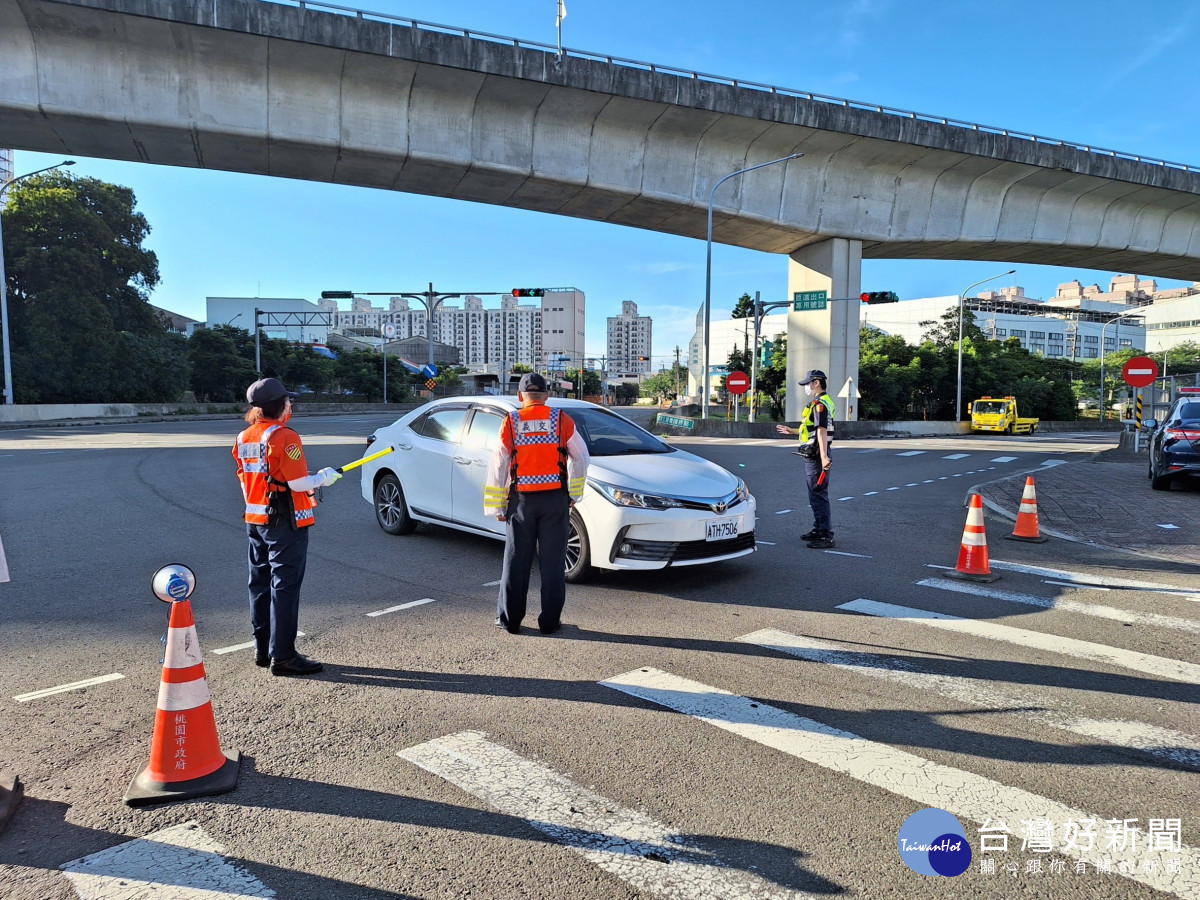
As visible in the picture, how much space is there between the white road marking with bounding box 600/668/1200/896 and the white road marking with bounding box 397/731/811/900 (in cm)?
91

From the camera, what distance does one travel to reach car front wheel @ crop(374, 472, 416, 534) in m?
8.48

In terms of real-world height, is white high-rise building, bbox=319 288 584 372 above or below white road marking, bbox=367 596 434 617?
above

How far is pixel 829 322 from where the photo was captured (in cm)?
3322

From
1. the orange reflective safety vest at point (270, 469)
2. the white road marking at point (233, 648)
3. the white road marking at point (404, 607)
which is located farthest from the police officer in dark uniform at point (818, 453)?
the white road marking at point (233, 648)

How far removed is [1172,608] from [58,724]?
24.8 feet

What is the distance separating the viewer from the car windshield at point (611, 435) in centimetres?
719

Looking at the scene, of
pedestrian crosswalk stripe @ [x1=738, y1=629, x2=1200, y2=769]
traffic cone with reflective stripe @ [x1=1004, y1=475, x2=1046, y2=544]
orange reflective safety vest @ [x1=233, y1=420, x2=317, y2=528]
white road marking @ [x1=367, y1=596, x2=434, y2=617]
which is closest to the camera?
pedestrian crosswalk stripe @ [x1=738, y1=629, x2=1200, y2=769]

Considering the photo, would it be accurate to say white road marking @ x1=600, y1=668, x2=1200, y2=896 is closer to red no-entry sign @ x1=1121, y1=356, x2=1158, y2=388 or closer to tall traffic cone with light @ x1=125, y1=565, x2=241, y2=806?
tall traffic cone with light @ x1=125, y1=565, x2=241, y2=806

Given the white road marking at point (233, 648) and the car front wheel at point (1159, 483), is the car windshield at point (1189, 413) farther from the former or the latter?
the white road marking at point (233, 648)

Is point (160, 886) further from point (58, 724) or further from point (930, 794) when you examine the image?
point (930, 794)

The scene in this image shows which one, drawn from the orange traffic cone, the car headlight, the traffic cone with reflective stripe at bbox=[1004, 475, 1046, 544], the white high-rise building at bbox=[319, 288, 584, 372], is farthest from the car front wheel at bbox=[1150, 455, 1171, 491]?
the white high-rise building at bbox=[319, 288, 584, 372]

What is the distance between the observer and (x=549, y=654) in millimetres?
4883

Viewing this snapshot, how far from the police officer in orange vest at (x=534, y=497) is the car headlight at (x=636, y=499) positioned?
36.2 inches

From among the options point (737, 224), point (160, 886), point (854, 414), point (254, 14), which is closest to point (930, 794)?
point (160, 886)
